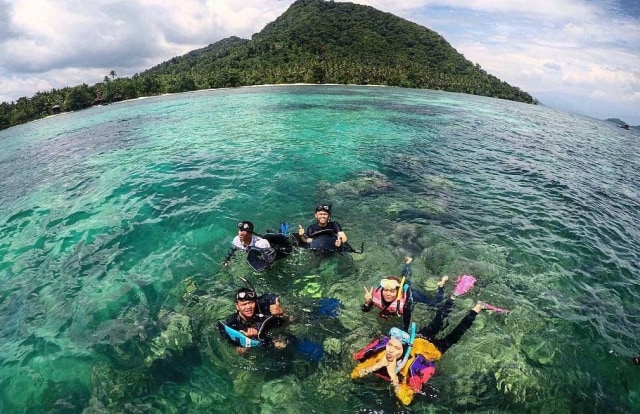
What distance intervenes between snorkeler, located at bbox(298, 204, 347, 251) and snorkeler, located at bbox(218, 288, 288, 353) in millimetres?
3376

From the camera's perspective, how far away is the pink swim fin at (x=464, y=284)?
401 inches

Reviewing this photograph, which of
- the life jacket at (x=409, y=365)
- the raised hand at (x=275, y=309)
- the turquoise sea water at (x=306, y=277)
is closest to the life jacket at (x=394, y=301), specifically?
the turquoise sea water at (x=306, y=277)

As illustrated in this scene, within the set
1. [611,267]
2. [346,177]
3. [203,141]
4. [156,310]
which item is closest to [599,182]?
[611,267]

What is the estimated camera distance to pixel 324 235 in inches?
459

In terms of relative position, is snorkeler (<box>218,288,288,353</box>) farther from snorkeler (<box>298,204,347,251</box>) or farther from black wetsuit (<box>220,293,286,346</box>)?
snorkeler (<box>298,204,347,251</box>)

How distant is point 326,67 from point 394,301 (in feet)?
362

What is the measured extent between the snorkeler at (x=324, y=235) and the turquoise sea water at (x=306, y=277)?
2.07ft

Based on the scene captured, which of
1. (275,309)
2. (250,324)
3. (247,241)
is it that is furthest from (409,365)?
(247,241)

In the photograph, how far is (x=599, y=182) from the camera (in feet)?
77.1

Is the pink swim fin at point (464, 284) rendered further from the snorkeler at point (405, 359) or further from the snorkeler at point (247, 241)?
the snorkeler at point (247, 241)

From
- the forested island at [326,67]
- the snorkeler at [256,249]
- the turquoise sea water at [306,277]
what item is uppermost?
the forested island at [326,67]

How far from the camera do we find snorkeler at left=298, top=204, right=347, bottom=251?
11.5 meters

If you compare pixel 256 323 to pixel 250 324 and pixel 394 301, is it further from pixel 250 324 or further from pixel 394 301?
pixel 394 301

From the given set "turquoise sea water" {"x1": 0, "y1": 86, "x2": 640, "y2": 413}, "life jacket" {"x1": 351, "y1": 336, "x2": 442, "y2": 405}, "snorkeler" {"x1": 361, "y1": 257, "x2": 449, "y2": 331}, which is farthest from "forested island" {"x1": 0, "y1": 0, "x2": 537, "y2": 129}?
"life jacket" {"x1": 351, "y1": 336, "x2": 442, "y2": 405}
